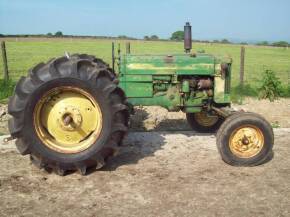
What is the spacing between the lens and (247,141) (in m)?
5.41

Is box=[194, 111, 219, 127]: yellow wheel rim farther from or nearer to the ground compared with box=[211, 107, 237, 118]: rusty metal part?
nearer to the ground

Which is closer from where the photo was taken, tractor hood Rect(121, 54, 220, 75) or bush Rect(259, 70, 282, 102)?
tractor hood Rect(121, 54, 220, 75)

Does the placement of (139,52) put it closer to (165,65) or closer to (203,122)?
(203,122)

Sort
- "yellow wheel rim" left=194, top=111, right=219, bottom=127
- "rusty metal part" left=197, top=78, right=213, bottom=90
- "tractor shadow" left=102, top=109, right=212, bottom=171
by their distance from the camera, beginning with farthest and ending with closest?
"yellow wheel rim" left=194, top=111, right=219, bottom=127 → "rusty metal part" left=197, top=78, right=213, bottom=90 → "tractor shadow" left=102, top=109, right=212, bottom=171

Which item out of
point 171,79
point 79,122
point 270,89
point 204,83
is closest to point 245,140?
point 204,83

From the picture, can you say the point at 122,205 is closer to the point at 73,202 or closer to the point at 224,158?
the point at 73,202

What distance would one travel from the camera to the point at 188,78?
20.0ft

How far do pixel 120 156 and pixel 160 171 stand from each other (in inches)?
31.4

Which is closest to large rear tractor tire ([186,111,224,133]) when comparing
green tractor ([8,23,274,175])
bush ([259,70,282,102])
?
green tractor ([8,23,274,175])

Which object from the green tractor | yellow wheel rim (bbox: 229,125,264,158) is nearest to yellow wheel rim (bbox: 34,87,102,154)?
the green tractor

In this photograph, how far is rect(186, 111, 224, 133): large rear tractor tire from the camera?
7.03 meters

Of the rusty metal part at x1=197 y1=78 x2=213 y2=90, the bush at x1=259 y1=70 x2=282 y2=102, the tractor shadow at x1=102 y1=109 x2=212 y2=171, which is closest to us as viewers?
the tractor shadow at x1=102 y1=109 x2=212 y2=171

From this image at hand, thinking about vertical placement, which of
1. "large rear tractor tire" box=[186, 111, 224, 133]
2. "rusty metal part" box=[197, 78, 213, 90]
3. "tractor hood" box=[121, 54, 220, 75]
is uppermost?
"tractor hood" box=[121, 54, 220, 75]

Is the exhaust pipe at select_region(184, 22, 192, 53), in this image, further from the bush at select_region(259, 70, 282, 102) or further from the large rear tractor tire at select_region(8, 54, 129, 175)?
the bush at select_region(259, 70, 282, 102)
